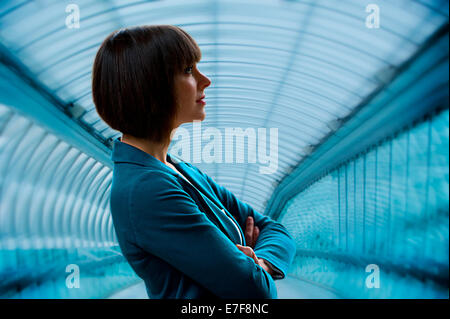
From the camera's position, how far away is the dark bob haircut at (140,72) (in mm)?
1653

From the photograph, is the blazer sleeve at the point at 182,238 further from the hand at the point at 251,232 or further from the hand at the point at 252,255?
the hand at the point at 251,232

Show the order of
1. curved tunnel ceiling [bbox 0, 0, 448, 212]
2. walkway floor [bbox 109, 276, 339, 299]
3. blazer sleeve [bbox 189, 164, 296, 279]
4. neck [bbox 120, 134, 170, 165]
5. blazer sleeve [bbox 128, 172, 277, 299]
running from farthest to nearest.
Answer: walkway floor [bbox 109, 276, 339, 299]
curved tunnel ceiling [bbox 0, 0, 448, 212]
blazer sleeve [bbox 189, 164, 296, 279]
neck [bbox 120, 134, 170, 165]
blazer sleeve [bbox 128, 172, 277, 299]

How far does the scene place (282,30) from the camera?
7402mm

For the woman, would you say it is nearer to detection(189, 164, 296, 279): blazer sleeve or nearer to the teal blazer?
the teal blazer

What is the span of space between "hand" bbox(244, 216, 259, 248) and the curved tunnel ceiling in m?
3.41

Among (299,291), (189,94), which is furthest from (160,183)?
(299,291)

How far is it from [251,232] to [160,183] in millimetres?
867

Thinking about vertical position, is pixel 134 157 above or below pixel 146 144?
below

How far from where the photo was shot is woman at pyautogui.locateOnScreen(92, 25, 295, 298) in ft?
5.19

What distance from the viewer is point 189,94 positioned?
180 cm

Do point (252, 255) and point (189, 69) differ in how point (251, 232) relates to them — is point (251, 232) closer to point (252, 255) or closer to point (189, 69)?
point (252, 255)

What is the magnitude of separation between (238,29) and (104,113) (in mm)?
6304

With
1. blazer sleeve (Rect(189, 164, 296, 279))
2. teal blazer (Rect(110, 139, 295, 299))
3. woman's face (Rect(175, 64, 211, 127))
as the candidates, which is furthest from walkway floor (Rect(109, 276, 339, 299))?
woman's face (Rect(175, 64, 211, 127))

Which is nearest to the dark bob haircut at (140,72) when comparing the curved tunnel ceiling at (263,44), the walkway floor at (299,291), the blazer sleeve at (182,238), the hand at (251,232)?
the blazer sleeve at (182,238)
